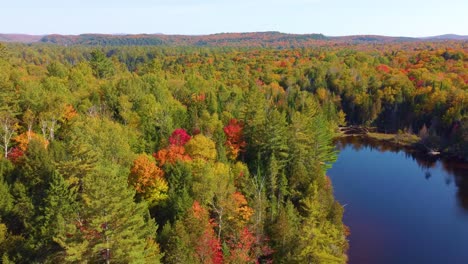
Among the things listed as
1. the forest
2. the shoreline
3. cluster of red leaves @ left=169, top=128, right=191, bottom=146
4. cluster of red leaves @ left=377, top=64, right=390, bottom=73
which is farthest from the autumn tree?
cluster of red leaves @ left=377, top=64, right=390, bottom=73

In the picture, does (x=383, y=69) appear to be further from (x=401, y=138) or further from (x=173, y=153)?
(x=173, y=153)

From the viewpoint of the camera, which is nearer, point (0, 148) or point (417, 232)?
point (0, 148)

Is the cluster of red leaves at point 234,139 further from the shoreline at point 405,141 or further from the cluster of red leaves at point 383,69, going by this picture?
the cluster of red leaves at point 383,69

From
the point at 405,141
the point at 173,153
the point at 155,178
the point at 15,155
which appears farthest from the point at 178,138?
the point at 405,141

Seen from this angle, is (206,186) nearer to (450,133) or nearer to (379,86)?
(450,133)

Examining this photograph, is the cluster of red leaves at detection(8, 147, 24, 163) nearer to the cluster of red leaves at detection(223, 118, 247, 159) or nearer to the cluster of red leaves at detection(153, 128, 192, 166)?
the cluster of red leaves at detection(153, 128, 192, 166)

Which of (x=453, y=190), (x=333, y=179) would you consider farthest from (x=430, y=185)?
(x=333, y=179)
